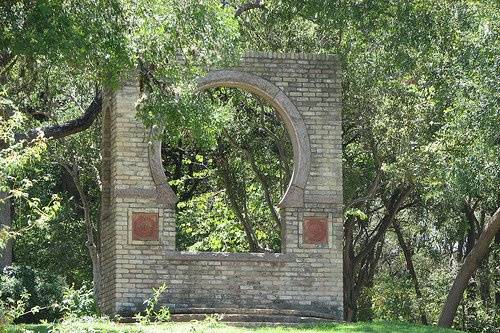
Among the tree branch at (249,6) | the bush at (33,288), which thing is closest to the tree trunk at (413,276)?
the tree branch at (249,6)

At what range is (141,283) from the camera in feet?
68.4

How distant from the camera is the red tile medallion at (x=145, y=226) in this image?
20953mm

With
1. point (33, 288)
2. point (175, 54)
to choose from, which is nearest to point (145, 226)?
point (33, 288)

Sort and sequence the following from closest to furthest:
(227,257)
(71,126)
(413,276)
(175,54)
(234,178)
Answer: (175,54) < (227,257) < (71,126) < (234,178) < (413,276)

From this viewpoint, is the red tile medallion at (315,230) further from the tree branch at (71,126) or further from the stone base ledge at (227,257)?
the tree branch at (71,126)

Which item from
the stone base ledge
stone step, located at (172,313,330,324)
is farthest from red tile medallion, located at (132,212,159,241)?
stone step, located at (172,313,330,324)

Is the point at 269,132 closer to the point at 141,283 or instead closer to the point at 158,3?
the point at 141,283

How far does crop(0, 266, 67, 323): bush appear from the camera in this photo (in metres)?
23.3

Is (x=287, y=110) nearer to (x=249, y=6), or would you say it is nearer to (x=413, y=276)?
(x=249, y=6)

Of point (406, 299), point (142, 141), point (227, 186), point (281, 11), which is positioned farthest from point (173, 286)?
point (406, 299)

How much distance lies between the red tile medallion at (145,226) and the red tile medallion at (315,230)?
9.05ft

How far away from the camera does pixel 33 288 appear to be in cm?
2470

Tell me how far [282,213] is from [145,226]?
101 inches

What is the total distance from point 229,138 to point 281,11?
14.8ft
